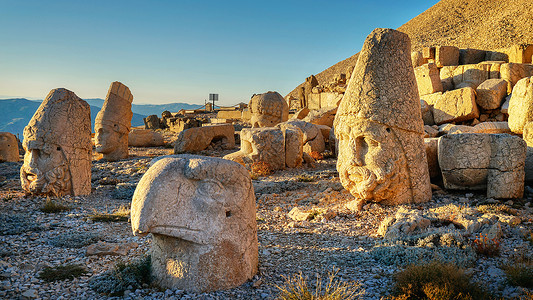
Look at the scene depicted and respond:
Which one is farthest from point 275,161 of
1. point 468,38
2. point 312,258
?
point 468,38

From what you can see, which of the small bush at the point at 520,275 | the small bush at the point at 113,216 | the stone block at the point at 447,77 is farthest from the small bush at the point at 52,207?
the stone block at the point at 447,77

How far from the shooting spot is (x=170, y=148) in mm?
18172

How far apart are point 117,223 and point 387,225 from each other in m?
4.21

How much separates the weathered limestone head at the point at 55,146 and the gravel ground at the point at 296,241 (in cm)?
40

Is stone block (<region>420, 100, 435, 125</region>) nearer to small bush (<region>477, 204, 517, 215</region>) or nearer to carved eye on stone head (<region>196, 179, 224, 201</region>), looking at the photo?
small bush (<region>477, 204, 517, 215</region>)

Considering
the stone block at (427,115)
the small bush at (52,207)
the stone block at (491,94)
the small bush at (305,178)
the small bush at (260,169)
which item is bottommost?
the small bush at (52,207)

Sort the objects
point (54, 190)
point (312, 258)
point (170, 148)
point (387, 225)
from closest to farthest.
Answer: point (312, 258)
point (387, 225)
point (54, 190)
point (170, 148)

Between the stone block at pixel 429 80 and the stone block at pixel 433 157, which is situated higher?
the stone block at pixel 429 80

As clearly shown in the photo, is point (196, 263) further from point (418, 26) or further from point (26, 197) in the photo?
point (418, 26)

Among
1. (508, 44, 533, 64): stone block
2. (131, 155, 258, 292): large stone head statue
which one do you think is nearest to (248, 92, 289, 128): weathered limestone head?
(508, 44, 533, 64): stone block

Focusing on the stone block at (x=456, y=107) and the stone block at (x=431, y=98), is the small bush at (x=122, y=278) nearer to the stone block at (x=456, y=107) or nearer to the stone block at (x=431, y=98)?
the stone block at (x=456, y=107)

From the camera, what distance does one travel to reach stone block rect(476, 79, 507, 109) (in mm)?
12773

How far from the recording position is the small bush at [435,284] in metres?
3.46

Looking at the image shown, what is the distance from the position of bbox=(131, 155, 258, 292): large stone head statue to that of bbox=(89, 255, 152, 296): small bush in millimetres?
178
